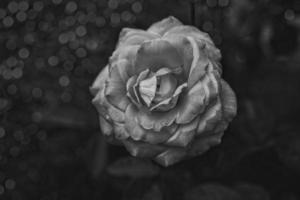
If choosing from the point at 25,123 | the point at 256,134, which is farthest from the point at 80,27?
the point at 256,134

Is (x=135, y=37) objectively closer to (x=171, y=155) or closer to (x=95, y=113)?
(x=171, y=155)

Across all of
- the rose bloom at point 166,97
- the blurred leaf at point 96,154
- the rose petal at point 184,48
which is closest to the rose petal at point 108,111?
the rose bloom at point 166,97

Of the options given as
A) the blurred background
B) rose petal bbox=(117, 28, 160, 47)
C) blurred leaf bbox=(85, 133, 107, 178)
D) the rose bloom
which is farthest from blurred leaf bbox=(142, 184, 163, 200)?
rose petal bbox=(117, 28, 160, 47)

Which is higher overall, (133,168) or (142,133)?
(142,133)

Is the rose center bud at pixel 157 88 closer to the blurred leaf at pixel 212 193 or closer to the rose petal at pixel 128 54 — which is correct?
the rose petal at pixel 128 54

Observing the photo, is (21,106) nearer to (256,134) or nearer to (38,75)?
(38,75)

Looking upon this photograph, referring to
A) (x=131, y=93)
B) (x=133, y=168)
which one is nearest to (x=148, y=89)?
(x=131, y=93)

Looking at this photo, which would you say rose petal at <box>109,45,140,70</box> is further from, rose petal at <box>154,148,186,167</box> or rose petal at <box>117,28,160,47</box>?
rose petal at <box>154,148,186,167</box>
